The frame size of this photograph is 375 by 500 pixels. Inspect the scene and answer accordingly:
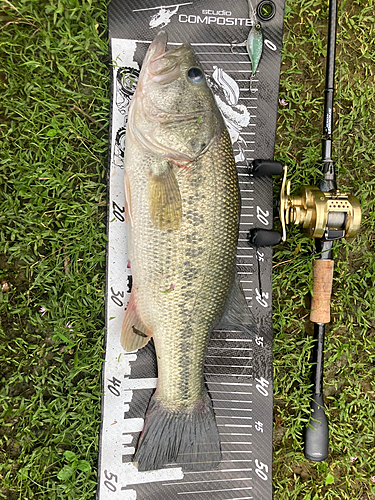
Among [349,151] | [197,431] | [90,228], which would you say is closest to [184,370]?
[197,431]

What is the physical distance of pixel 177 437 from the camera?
220 cm

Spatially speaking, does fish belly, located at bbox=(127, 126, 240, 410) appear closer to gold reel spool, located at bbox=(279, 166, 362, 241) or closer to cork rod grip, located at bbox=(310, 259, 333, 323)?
gold reel spool, located at bbox=(279, 166, 362, 241)

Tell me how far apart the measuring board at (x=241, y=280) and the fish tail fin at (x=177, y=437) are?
14 centimetres

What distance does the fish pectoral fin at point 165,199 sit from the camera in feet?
6.19

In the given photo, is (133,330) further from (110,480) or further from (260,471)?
(260,471)

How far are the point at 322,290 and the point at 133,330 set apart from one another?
4.60 feet

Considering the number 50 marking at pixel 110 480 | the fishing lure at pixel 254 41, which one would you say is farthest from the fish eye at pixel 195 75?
the number 50 marking at pixel 110 480

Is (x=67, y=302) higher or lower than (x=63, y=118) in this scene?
lower

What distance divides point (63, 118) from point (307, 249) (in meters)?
2.09

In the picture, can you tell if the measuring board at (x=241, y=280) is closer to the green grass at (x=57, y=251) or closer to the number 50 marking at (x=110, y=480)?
the number 50 marking at (x=110, y=480)

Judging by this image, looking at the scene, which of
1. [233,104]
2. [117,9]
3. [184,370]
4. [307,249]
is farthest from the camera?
[307,249]

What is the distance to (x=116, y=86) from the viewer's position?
7.72ft

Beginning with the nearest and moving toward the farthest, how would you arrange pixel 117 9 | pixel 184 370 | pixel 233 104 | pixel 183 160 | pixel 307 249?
pixel 183 160, pixel 184 370, pixel 117 9, pixel 233 104, pixel 307 249

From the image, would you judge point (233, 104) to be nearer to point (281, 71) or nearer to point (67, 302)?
point (281, 71)
